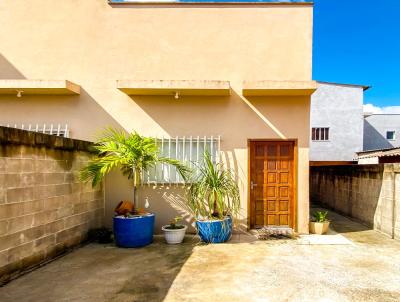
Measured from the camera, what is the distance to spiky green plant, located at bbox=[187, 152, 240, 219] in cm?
559

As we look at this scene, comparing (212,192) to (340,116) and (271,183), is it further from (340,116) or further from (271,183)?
(340,116)

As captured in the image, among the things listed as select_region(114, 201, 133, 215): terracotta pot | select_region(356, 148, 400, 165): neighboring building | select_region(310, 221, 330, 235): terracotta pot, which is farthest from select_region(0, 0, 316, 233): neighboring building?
select_region(356, 148, 400, 165): neighboring building

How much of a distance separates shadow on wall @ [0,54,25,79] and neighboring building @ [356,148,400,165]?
14036 mm

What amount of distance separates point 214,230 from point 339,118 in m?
16.4

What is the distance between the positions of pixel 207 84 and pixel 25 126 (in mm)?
4081

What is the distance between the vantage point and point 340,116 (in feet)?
61.6

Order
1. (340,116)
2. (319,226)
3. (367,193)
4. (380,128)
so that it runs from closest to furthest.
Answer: (319,226) → (367,193) → (340,116) → (380,128)

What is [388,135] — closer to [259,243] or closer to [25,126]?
[259,243]

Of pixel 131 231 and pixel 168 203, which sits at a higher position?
pixel 168 203

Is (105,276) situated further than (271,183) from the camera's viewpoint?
No

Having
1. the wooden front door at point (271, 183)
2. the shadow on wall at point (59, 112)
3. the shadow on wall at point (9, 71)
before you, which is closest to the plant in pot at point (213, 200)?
the wooden front door at point (271, 183)

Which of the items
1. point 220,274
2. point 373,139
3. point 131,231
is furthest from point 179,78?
point 373,139

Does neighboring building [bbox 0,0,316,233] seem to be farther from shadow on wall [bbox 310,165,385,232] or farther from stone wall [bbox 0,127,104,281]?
shadow on wall [bbox 310,165,385,232]

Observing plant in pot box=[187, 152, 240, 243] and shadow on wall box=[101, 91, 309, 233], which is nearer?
plant in pot box=[187, 152, 240, 243]
